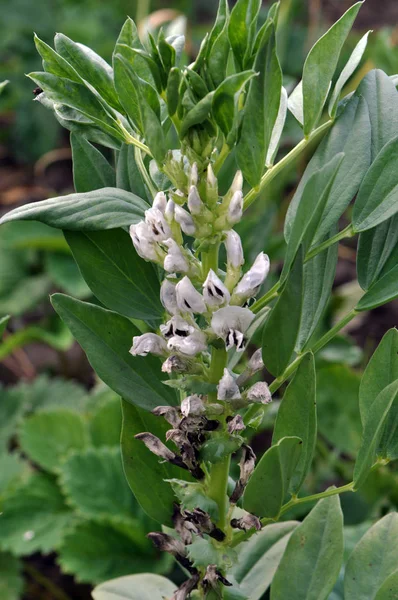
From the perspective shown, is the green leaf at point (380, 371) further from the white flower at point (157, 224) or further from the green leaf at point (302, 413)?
the white flower at point (157, 224)

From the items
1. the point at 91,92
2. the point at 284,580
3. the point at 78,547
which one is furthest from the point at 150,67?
the point at 78,547

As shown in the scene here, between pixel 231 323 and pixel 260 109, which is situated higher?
pixel 260 109

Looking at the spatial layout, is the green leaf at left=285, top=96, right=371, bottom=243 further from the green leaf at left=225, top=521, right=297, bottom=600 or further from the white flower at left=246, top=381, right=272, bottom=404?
the green leaf at left=225, top=521, right=297, bottom=600

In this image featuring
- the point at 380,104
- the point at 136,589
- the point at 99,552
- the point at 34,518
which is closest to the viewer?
the point at 380,104

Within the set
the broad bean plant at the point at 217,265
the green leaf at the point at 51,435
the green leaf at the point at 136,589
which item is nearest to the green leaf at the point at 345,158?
the broad bean plant at the point at 217,265

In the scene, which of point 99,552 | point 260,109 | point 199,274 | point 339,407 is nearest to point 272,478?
point 199,274

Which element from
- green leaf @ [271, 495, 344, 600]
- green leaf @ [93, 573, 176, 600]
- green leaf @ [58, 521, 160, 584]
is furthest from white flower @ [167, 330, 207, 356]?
green leaf @ [58, 521, 160, 584]

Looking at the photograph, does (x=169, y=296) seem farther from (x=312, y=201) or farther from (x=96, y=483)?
(x=96, y=483)
